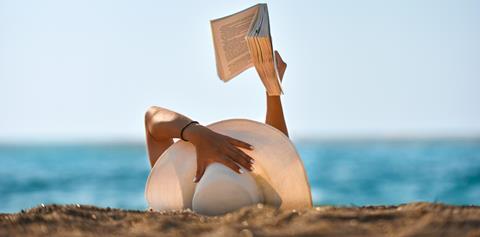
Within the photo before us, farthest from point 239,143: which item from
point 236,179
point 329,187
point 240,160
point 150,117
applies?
point 329,187

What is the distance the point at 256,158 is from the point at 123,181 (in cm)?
1720

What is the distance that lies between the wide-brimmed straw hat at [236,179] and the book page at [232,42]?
0.36 meters

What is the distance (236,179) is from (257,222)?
2.27 ft

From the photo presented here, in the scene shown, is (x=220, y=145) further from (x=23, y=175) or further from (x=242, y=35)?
(x=23, y=175)

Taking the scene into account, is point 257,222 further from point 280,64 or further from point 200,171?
point 280,64

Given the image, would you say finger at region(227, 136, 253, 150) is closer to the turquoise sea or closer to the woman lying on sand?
the woman lying on sand

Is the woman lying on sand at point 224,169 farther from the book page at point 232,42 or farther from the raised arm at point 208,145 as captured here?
the book page at point 232,42

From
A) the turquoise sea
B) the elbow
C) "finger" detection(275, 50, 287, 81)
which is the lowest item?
the turquoise sea

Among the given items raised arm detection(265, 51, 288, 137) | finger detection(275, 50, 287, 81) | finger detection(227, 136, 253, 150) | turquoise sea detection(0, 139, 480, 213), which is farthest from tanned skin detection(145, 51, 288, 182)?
turquoise sea detection(0, 139, 480, 213)

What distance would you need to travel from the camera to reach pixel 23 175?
2184 cm

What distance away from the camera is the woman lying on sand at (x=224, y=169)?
352 centimetres

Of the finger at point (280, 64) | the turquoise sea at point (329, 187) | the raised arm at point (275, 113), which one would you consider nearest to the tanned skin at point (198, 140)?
the raised arm at point (275, 113)

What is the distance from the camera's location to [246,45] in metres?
4.05

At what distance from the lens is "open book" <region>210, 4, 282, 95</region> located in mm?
3830
